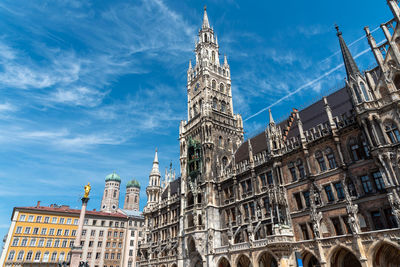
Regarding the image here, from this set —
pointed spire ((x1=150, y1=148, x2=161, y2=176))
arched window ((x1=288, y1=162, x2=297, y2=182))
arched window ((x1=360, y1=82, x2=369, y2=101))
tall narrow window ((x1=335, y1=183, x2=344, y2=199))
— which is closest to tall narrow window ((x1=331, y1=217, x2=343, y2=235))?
tall narrow window ((x1=335, y1=183, x2=344, y2=199))

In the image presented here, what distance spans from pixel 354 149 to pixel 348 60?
919cm

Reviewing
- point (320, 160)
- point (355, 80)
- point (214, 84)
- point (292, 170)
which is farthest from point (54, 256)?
point (355, 80)

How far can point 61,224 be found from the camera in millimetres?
64125

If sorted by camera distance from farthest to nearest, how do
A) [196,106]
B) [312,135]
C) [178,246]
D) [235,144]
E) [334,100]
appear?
1. [196,106]
2. [235,144]
3. [178,246]
4. [334,100]
5. [312,135]

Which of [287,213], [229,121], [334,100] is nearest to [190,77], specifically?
[229,121]

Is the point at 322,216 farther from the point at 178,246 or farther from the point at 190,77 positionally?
the point at 190,77

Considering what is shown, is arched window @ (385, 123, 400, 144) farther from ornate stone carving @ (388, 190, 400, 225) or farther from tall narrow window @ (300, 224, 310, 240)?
tall narrow window @ (300, 224, 310, 240)

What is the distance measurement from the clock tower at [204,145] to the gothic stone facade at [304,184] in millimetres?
173

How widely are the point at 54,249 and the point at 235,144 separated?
4891 cm

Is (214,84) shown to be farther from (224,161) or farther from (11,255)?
(11,255)

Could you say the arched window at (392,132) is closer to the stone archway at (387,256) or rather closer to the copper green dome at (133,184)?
the stone archway at (387,256)

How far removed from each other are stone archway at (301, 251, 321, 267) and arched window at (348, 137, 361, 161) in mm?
10209

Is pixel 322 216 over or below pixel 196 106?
below

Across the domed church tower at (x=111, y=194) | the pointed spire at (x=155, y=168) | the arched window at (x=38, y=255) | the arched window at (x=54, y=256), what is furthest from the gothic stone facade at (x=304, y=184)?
the domed church tower at (x=111, y=194)
